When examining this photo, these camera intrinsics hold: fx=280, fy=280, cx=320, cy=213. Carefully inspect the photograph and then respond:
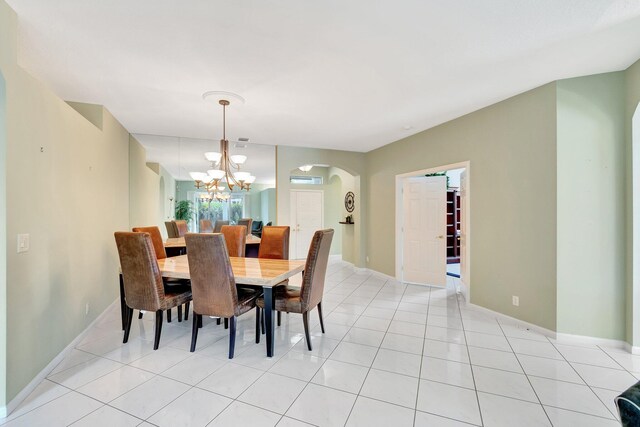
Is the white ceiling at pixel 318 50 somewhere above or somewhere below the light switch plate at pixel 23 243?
above

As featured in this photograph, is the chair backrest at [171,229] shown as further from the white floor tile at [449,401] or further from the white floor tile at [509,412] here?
the white floor tile at [509,412]

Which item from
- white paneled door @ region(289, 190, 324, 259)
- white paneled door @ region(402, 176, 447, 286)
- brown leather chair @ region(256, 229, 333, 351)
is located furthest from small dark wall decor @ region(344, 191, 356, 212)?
brown leather chair @ region(256, 229, 333, 351)

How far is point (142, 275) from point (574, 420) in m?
3.32

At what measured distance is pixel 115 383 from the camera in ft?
6.80

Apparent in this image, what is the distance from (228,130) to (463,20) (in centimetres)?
355

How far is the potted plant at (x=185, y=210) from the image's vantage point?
199 inches

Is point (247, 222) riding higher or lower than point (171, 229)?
higher

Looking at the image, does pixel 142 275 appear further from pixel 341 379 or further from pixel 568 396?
pixel 568 396

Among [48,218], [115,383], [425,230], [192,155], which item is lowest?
[115,383]

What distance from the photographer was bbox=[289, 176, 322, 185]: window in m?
6.88

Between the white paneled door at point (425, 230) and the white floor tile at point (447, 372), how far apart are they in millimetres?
2601

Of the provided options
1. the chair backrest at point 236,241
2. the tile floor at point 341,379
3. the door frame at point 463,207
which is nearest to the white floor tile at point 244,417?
the tile floor at point 341,379

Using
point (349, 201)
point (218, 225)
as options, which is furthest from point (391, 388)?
point (349, 201)

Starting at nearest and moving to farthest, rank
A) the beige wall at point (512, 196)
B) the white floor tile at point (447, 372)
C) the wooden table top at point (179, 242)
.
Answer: the white floor tile at point (447, 372), the beige wall at point (512, 196), the wooden table top at point (179, 242)
